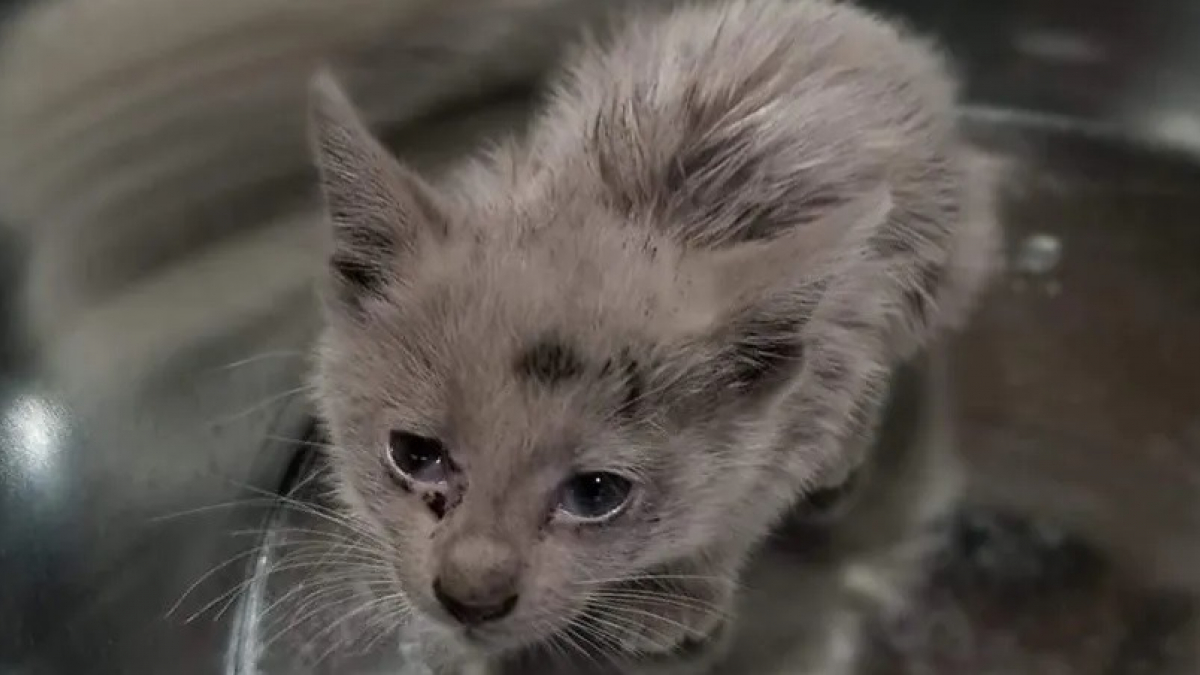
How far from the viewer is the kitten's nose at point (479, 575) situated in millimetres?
862

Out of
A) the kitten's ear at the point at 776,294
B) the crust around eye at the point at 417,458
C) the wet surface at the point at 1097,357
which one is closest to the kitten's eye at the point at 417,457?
the crust around eye at the point at 417,458

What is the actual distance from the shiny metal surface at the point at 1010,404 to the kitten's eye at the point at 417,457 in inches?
18.5

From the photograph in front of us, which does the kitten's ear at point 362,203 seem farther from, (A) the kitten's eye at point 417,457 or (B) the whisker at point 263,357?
(B) the whisker at point 263,357

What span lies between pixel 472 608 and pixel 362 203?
0.85 feet

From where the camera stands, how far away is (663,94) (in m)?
1.10

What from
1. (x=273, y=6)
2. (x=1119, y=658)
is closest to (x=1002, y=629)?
(x=1119, y=658)

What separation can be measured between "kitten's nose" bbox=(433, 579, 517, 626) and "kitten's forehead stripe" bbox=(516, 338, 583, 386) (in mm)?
133

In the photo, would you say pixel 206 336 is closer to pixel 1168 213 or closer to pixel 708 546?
pixel 708 546

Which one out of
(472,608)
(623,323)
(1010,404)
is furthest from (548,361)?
(1010,404)

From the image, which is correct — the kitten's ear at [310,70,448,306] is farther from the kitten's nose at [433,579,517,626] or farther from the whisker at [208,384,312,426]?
the whisker at [208,384,312,426]

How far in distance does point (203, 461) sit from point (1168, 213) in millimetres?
1048

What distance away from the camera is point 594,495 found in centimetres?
91

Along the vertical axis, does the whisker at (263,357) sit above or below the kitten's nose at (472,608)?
below

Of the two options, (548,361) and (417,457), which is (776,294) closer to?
(548,361)
